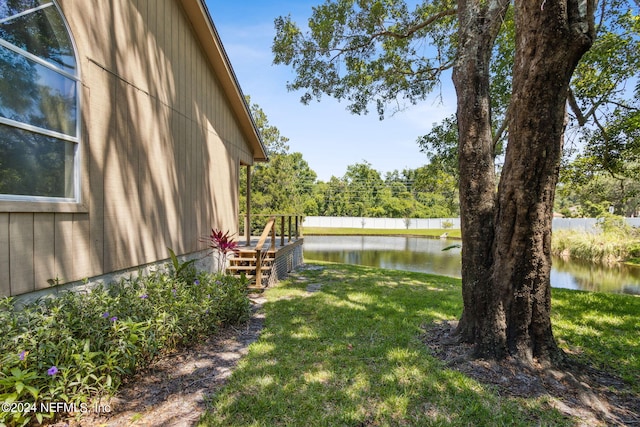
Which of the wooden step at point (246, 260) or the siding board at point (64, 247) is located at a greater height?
the siding board at point (64, 247)

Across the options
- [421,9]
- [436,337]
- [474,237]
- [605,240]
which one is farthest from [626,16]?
[605,240]

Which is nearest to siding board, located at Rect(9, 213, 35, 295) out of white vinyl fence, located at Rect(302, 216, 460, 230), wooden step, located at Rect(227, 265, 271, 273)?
wooden step, located at Rect(227, 265, 271, 273)

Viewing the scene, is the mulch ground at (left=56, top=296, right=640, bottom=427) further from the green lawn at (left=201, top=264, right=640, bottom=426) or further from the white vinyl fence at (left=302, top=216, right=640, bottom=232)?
the white vinyl fence at (left=302, top=216, right=640, bottom=232)

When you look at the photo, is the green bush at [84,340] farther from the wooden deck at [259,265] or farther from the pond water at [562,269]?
the pond water at [562,269]

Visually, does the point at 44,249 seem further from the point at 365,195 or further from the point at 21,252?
the point at 365,195

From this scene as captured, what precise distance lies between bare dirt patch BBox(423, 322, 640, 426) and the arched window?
4.33 meters

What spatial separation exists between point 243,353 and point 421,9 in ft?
28.7

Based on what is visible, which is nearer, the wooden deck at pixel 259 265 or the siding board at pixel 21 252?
the siding board at pixel 21 252

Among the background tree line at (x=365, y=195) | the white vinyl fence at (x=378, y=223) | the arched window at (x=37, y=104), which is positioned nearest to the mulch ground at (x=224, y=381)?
the arched window at (x=37, y=104)

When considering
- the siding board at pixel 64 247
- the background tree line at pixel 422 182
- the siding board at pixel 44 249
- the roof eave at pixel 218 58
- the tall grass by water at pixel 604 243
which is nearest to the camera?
the siding board at pixel 44 249

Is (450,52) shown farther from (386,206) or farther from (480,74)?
(386,206)

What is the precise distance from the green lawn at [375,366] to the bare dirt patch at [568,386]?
5.5 inches

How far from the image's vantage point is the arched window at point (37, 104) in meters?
2.62

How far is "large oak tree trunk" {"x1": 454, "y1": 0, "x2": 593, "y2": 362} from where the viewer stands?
103 inches
